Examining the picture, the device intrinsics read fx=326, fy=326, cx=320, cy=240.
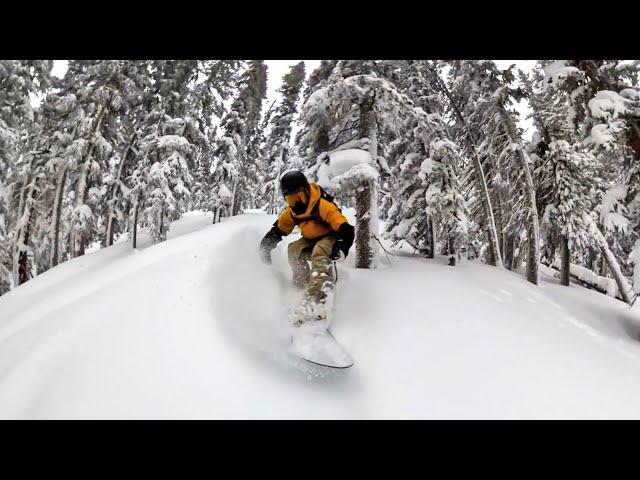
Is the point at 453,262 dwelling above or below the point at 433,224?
below

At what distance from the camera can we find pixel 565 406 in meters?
4.05

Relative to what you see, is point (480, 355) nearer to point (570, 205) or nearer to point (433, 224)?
point (433, 224)

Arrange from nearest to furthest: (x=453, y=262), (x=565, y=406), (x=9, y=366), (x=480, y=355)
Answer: (x=9, y=366)
(x=565, y=406)
(x=480, y=355)
(x=453, y=262)

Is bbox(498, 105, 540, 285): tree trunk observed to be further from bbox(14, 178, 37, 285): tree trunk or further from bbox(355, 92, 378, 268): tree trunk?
bbox(14, 178, 37, 285): tree trunk

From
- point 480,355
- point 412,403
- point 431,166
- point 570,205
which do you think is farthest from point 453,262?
point 412,403

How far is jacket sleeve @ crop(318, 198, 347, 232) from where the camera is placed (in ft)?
17.9

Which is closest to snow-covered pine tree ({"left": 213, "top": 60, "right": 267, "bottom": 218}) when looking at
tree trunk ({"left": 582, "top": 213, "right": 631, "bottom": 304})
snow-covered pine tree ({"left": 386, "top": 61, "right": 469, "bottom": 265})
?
snow-covered pine tree ({"left": 386, "top": 61, "right": 469, "bottom": 265})

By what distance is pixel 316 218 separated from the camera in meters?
5.68

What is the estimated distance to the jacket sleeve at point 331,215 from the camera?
5.46m

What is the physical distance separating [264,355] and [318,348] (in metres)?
0.72

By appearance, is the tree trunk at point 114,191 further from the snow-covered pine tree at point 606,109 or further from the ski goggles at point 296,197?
the snow-covered pine tree at point 606,109

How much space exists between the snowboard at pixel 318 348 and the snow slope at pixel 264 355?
0.51 feet

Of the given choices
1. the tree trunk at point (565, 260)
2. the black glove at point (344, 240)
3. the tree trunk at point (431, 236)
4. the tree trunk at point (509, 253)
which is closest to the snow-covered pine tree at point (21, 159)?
the black glove at point (344, 240)
